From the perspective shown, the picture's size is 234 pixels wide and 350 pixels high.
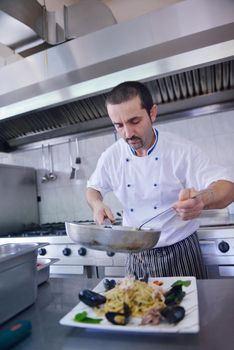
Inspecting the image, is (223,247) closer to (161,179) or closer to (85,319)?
(161,179)

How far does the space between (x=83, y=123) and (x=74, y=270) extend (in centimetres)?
119

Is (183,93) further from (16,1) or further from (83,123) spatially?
(16,1)

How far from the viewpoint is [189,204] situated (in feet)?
2.30

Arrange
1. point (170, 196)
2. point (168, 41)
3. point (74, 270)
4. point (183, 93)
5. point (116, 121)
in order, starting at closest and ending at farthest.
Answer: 1. point (116, 121)
2. point (170, 196)
3. point (168, 41)
4. point (74, 270)
5. point (183, 93)

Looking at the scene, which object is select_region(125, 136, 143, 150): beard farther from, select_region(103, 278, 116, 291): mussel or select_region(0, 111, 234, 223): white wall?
select_region(0, 111, 234, 223): white wall

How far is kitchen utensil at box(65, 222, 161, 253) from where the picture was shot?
2.29ft

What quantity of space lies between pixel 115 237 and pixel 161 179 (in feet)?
1.57

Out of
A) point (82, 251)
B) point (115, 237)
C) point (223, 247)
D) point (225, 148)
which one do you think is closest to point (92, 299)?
point (115, 237)

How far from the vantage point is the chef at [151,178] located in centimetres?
100

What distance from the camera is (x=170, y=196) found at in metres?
1.12

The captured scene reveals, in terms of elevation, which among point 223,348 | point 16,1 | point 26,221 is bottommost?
point 223,348

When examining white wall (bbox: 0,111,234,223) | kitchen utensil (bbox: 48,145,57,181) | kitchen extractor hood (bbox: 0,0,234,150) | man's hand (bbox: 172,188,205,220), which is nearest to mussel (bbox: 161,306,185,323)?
man's hand (bbox: 172,188,205,220)

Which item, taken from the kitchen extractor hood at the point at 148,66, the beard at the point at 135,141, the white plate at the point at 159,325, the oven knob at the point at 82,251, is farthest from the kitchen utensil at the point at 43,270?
the kitchen extractor hood at the point at 148,66

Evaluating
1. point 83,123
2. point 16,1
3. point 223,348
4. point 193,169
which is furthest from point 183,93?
point 223,348
